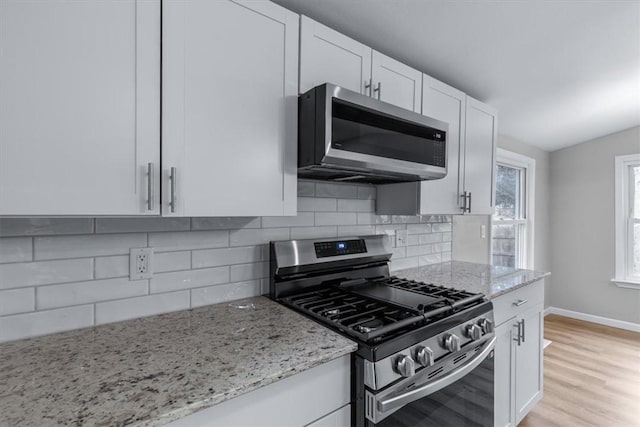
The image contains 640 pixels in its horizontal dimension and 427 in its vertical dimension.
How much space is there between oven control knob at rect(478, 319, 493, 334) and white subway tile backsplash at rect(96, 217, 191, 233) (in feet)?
4.44

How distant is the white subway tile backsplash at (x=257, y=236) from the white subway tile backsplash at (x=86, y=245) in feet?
1.22

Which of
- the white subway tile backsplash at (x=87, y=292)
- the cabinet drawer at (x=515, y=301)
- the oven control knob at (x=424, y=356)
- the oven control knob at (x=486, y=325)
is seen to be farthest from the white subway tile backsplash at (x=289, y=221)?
the cabinet drawer at (x=515, y=301)

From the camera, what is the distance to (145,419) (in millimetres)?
667

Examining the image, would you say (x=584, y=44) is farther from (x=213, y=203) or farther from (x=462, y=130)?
(x=213, y=203)

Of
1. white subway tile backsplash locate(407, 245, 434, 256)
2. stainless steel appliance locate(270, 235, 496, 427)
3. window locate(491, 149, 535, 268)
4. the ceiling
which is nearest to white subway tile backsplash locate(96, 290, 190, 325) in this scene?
stainless steel appliance locate(270, 235, 496, 427)

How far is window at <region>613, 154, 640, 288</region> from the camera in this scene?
3768 mm

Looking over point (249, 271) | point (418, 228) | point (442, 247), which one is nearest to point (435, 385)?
point (249, 271)

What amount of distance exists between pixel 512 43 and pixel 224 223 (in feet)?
6.41

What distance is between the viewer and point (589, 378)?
Answer: 2699 millimetres

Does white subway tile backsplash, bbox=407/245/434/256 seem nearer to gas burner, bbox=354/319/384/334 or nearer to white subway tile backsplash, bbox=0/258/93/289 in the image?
gas burner, bbox=354/319/384/334

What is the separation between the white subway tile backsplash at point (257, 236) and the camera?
148 centimetres

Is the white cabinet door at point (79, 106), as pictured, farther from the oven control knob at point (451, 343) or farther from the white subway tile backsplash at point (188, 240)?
the oven control knob at point (451, 343)

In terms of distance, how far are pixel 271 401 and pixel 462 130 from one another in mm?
1952

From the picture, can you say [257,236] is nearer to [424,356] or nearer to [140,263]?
[140,263]
